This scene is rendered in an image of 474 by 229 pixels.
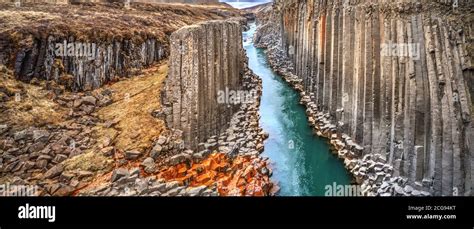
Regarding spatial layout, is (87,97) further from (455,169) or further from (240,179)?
(455,169)

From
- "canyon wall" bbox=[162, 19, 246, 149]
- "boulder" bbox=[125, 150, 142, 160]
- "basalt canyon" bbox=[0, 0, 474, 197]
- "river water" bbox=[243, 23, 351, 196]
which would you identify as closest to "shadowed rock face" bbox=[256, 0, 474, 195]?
"basalt canyon" bbox=[0, 0, 474, 197]

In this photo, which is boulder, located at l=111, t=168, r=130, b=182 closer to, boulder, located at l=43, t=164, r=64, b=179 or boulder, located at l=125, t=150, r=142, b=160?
boulder, located at l=125, t=150, r=142, b=160

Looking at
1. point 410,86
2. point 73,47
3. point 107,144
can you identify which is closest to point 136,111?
point 107,144

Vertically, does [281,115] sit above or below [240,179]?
above

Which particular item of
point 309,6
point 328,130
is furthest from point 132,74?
point 309,6

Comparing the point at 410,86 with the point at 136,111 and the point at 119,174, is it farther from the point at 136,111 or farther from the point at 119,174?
the point at 136,111
